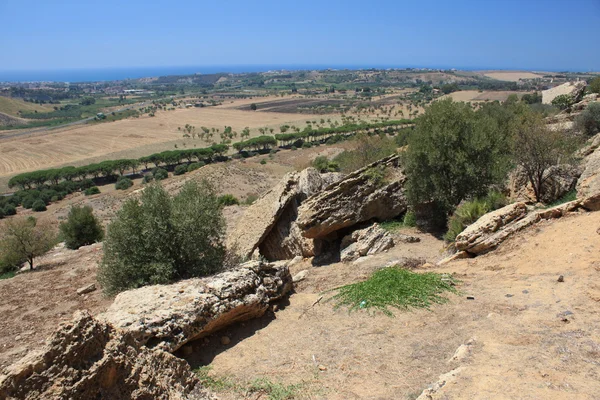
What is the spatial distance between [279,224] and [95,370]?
1336 cm

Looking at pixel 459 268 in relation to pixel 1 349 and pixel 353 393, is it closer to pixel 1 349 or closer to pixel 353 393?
pixel 353 393

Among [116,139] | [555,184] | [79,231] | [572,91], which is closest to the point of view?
[555,184]

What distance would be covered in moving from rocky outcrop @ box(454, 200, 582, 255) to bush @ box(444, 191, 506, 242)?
1446 mm

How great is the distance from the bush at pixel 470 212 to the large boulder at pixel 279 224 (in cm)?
619

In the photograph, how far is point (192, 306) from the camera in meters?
9.10

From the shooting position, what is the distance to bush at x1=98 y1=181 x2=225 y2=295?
13.4m

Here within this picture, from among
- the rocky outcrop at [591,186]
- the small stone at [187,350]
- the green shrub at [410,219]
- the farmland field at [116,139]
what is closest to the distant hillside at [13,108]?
the farmland field at [116,139]

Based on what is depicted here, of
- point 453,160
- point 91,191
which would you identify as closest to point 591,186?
point 453,160

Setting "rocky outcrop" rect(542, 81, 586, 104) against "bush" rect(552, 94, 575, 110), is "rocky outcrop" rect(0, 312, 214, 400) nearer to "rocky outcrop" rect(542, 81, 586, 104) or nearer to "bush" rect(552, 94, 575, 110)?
"bush" rect(552, 94, 575, 110)

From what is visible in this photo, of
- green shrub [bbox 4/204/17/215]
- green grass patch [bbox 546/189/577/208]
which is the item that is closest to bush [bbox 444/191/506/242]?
green grass patch [bbox 546/189/577/208]

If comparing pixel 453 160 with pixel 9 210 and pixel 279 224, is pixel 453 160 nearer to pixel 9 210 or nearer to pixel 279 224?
pixel 279 224

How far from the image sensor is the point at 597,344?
6738mm

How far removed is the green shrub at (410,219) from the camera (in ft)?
57.7

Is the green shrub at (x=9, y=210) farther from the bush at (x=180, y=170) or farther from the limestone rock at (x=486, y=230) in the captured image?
the limestone rock at (x=486, y=230)
